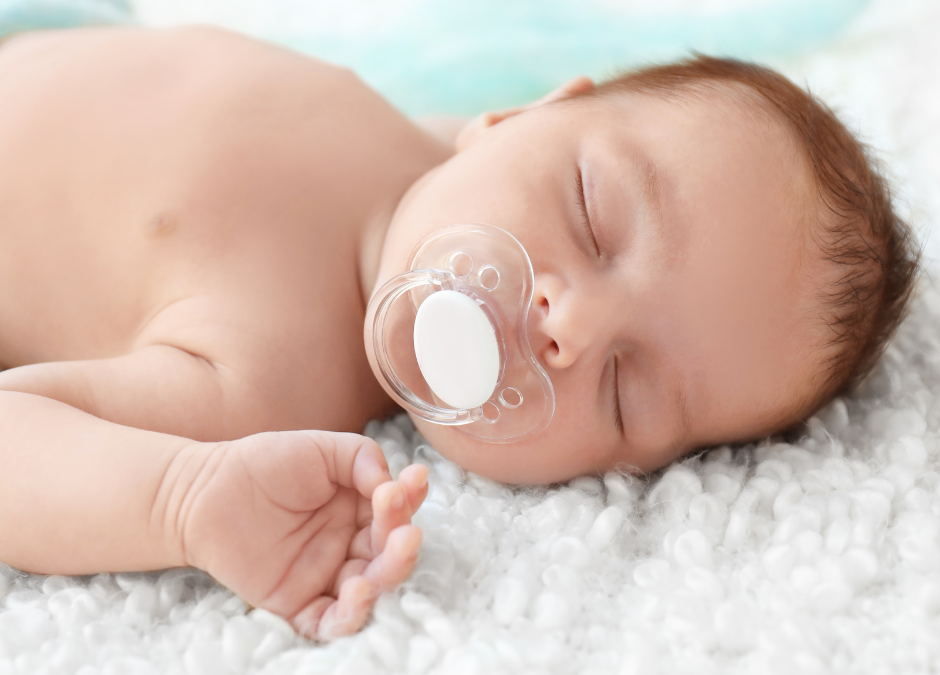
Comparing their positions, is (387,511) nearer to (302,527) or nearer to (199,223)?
(302,527)

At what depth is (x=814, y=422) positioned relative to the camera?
1207mm

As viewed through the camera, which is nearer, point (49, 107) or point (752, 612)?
point (752, 612)

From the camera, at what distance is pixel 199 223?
1.27 metres

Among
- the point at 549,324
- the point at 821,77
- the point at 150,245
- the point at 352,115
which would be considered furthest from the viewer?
the point at 821,77

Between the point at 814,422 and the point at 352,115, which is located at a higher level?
the point at 352,115

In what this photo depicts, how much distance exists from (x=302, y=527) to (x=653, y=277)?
55cm

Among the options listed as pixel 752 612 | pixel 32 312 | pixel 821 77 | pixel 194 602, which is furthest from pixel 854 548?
pixel 821 77

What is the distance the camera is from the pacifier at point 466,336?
1049 mm

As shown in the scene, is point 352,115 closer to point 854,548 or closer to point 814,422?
point 814,422

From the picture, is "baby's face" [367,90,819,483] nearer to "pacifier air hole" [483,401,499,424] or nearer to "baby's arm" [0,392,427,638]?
"pacifier air hole" [483,401,499,424]

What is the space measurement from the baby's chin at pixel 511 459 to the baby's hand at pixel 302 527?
0.23 m

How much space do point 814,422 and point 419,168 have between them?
0.80 m

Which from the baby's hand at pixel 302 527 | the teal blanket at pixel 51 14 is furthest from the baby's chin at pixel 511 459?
the teal blanket at pixel 51 14

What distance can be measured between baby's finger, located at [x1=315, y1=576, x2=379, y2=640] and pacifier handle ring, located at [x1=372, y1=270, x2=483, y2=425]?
0.32 m
